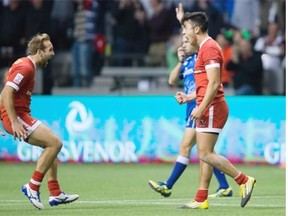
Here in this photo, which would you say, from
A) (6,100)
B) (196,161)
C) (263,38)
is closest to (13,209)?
(6,100)

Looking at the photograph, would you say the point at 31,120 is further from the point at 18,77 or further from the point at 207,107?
the point at 207,107

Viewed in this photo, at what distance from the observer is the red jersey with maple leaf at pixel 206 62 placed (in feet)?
40.7

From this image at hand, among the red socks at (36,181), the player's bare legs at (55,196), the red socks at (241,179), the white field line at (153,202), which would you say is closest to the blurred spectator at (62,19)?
the white field line at (153,202)

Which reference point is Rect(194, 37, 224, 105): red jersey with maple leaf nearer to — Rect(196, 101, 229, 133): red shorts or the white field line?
Rect(196, 101, 229, 133): red shorts

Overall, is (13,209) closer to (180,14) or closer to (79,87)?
(180,14)

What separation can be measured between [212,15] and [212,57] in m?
12.4

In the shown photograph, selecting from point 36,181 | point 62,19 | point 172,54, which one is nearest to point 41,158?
point 36,181

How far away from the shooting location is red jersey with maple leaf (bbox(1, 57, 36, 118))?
12680 millimetres

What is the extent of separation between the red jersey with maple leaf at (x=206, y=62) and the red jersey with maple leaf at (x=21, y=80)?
1955 millimetres

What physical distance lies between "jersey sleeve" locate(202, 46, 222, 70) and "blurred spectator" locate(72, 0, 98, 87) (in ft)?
39.3

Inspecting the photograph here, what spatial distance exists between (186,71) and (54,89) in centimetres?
Answer: 1001

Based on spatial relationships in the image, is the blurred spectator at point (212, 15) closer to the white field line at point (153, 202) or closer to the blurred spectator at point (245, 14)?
the blurred spectator at point (245, 14)

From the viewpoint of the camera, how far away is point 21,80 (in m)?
12.7

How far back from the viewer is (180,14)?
1382 centimetres
